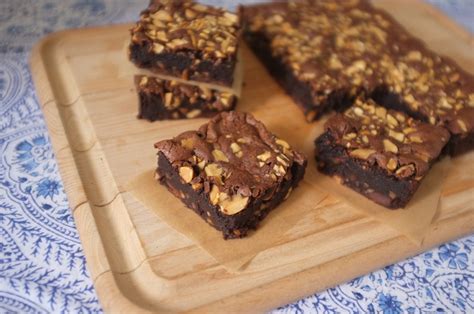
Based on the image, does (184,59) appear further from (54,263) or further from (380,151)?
(54,263)

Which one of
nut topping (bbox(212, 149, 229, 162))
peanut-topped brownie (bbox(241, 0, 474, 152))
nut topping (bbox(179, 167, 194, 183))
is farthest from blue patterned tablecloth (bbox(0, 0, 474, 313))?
peanut-topped brownie (bbox(241, 0, 474, 152))

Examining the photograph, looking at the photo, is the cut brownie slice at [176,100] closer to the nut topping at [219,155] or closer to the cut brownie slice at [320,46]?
the cut brownie slice at [320,46]

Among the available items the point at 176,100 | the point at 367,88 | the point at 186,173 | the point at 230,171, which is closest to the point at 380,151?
the point at 367,88

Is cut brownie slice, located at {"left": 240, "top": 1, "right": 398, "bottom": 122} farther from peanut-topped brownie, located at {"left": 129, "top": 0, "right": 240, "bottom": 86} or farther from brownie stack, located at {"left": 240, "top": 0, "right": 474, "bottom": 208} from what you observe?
peanut-topped brownie, located at {"left": 129, "top": 0, "right": 240, "bottom": 86}


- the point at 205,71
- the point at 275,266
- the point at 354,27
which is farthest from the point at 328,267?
the point at 354,27

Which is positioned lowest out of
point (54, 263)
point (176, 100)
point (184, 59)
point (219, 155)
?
point (54, 263)

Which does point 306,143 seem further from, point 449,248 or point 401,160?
point 449,248

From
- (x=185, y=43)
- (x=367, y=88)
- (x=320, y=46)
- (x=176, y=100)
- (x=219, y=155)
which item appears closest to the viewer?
(x=219, y=155)
